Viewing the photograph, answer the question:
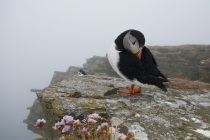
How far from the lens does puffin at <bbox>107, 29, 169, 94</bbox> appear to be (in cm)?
586

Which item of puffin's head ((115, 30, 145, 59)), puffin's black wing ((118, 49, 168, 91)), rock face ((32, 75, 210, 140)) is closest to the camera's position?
rock face ((32, 75, 210, 140))

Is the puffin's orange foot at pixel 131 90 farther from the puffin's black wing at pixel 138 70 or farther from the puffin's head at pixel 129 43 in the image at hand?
the puffin's head at pixel 129 43

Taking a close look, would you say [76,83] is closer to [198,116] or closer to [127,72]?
[127,72]

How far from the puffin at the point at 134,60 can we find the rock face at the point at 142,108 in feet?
1.44

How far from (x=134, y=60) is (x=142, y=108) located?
1.33 metres

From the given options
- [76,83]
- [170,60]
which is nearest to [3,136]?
[170,60]

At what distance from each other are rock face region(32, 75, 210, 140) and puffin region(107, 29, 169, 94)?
17.3 inches

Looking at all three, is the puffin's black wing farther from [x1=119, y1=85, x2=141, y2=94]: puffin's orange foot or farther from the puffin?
[x1=119, y1=85, x2=141, y2=94]: puffin's orange foot

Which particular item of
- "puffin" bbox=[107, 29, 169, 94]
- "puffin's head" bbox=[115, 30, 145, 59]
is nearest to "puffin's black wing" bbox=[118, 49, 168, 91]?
"puffin" bbox=[107, 29, 169, 94]

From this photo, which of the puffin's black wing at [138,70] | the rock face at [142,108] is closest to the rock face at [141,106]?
the rock face at [142,108]

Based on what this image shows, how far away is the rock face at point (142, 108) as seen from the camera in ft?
13.3

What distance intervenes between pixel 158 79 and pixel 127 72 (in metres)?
0.80

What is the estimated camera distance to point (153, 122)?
4.28 meters

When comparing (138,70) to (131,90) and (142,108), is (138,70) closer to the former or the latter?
(131,90)
